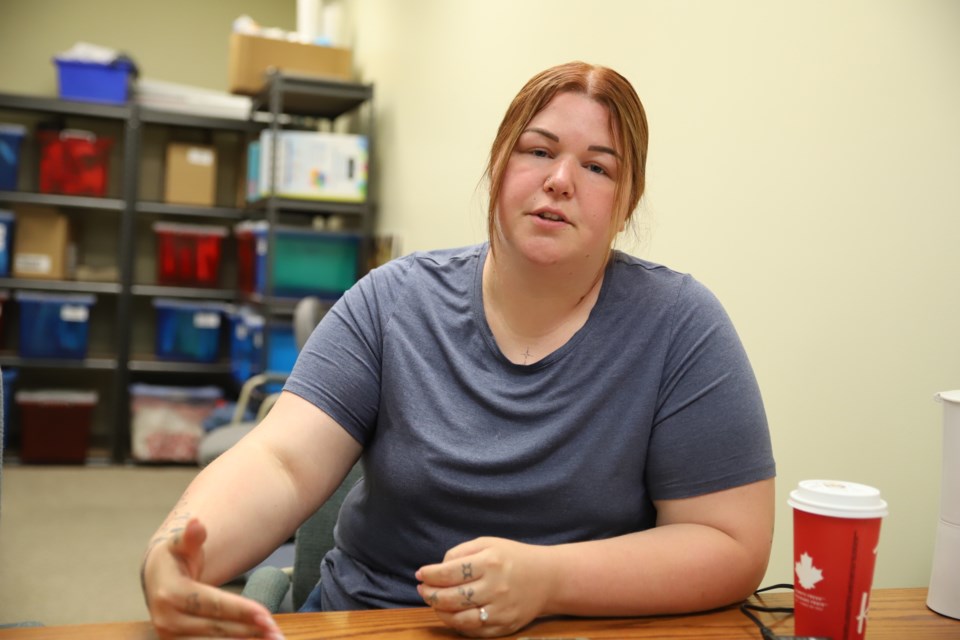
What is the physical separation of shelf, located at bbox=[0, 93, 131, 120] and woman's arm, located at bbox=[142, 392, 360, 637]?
170 inches

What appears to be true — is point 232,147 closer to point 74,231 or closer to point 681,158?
point 74,231

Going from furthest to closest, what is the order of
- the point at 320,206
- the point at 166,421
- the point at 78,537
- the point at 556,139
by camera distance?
the point at 166,421, the point at 320,206, the point at 78,537, the point at 556,139

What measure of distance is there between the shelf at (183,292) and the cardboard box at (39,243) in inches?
16.5

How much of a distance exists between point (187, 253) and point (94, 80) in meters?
1.04

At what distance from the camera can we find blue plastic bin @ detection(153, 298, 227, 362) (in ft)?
17.0

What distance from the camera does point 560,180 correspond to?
3.88 feet

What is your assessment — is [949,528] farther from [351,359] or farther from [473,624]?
[351,359]

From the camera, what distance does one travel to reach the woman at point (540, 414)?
1097 millimetres

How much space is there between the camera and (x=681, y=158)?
2027 mm

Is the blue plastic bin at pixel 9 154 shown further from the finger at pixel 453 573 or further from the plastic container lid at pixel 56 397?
the finger at pixel 453 573

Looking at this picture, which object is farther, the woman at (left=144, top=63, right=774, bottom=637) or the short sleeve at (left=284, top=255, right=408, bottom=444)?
the short sleeve at (left=284, top=255, right=408, bottom=444)

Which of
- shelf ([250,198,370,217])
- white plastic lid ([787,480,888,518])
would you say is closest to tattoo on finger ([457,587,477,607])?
white plastic lid ([787,480,888,518])

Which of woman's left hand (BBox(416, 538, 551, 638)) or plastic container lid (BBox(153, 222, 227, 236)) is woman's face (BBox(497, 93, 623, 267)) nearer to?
woman's left hand (BBox(416, 538, 551, 638))

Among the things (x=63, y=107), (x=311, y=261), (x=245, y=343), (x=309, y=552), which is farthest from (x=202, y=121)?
(x=309, y=552)
